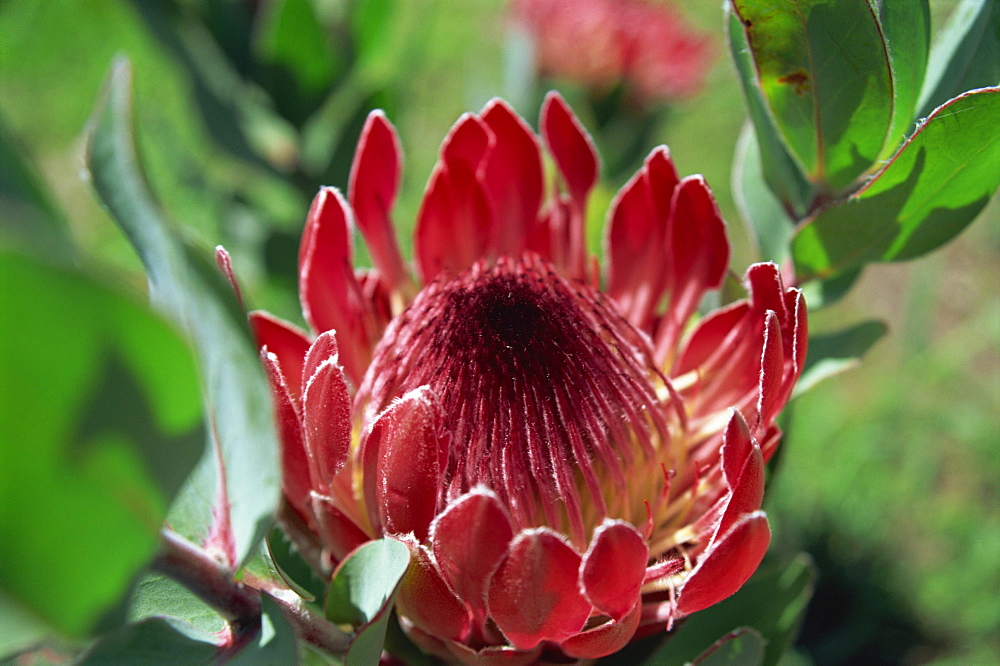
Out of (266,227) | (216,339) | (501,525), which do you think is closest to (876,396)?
(266,227)

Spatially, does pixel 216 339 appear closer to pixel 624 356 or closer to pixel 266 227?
pixel 624 356

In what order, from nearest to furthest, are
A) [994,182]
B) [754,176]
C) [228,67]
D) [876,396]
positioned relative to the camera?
[994,182] < [754,176] < [228,67] < [876,396]

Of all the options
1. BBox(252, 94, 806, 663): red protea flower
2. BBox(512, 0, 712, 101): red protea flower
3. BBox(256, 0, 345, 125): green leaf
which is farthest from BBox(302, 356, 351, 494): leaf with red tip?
BBox(512, 0, 712, 101): red protea flower

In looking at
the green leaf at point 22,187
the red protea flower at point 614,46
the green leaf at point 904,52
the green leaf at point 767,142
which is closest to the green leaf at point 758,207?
the green leaf at point 767,142

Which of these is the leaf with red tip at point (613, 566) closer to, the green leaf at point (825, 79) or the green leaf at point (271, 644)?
the green leaf at point (271, 644)

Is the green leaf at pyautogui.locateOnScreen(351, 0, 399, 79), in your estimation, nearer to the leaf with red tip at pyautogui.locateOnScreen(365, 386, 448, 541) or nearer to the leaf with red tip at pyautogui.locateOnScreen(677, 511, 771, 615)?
the leaf with red tip at pyautogui.locateOnScreen(365, 386, 448, 541)

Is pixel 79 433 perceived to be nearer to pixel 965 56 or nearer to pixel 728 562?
pixel 728 562
